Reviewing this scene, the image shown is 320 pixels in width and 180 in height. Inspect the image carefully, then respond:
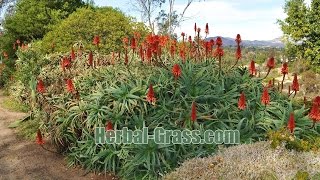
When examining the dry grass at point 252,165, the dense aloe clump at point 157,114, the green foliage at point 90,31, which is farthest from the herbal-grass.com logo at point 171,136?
the green foliage at point 90,31

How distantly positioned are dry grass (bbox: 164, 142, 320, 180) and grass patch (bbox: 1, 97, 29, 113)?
6671 mm

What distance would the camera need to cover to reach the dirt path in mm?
6265

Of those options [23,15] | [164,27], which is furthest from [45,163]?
[164,27]

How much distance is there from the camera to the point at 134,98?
6242mm

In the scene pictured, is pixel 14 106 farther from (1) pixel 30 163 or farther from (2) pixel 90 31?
(1) pixel 30 163

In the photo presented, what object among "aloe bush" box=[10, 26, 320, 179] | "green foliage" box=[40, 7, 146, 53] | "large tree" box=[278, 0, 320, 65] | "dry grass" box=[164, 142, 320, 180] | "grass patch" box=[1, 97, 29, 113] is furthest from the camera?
"large tree" box=[278, 0, 320, 65]

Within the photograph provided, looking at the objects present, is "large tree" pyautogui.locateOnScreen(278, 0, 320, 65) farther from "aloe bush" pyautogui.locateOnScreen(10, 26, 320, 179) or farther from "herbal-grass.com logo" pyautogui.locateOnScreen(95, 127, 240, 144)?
"herbal-grass.com logo" pyautogui.locateOnScreen(95, 127, 240, 144)

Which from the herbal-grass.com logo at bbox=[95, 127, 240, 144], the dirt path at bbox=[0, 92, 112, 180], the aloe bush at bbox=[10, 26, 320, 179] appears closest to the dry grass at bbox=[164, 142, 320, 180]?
the aloe bush at bbox=[10, 26, 320, 179]

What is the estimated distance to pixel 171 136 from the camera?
19.1ft

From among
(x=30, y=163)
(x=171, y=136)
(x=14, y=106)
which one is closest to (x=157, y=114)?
(x=171, y=136)

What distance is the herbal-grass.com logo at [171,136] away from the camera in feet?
18.8

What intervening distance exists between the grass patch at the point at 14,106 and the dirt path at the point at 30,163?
2.59 metres

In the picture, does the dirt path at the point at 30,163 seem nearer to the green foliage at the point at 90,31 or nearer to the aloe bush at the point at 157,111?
the aloe bush at the point at 157,111

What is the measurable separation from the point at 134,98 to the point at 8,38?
1141 centimetres
